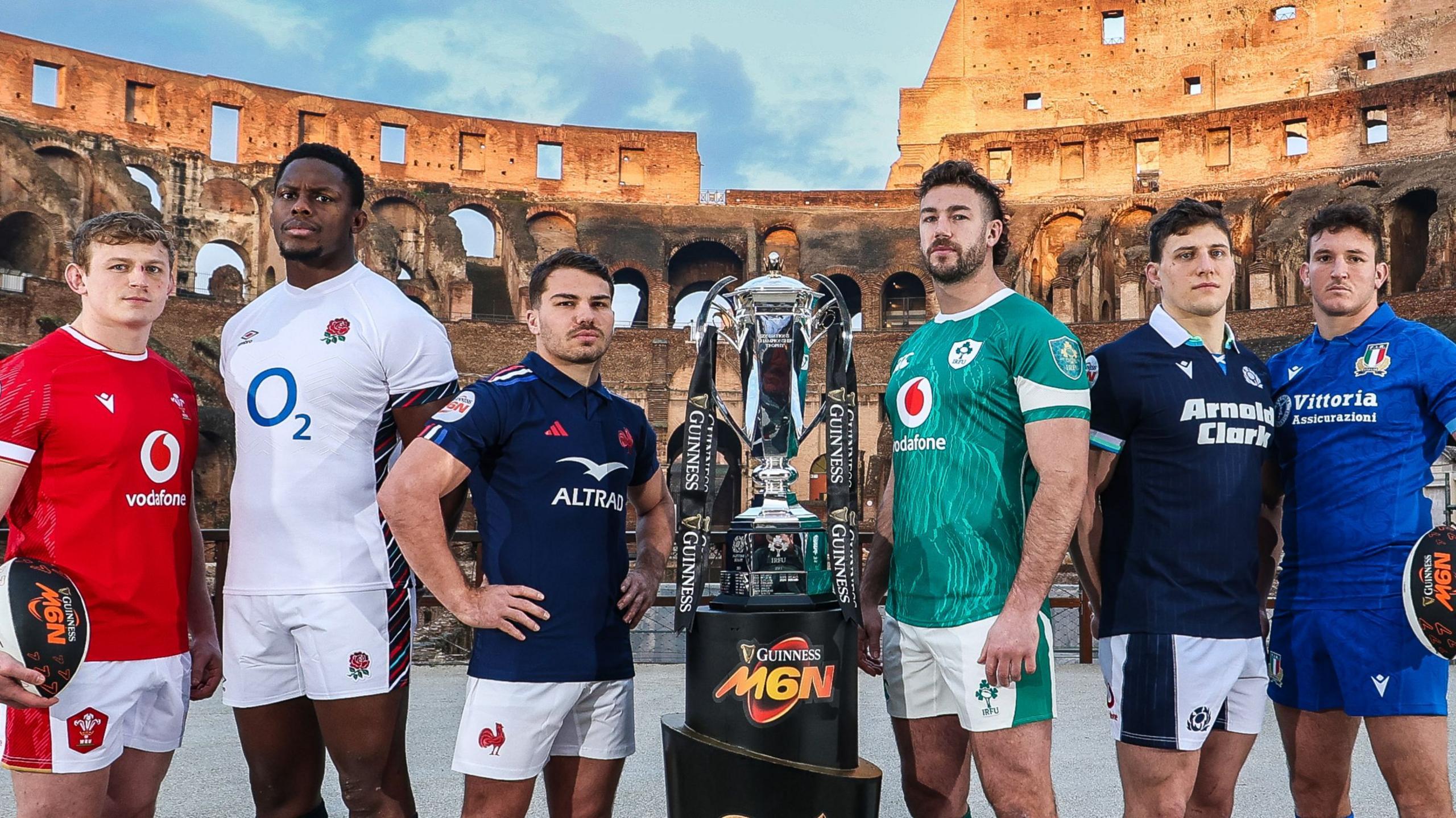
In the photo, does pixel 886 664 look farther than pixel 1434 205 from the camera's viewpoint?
No

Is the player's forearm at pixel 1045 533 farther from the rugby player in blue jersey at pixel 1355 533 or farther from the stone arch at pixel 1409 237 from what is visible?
the stone arch at pixel 1409 237

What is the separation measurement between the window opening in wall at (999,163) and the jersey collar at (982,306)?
30.6 metres

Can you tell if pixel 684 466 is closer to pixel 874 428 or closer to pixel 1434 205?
pixel 874 428

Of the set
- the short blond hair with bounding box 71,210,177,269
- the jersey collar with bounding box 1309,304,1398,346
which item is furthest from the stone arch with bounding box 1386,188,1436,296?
the short blond hair with bounding box 71,210,177,269

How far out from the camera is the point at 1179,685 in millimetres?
3039

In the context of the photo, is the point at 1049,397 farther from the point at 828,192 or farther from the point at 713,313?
the point at 828,192

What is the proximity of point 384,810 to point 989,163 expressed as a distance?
3204 centimetres

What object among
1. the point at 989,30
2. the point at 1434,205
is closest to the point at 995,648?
the point at 1434,205

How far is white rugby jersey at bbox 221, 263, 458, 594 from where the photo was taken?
3.02 metres

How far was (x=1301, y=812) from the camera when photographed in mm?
3357

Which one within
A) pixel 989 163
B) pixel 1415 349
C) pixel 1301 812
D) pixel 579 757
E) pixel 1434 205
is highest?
pixel 989 163

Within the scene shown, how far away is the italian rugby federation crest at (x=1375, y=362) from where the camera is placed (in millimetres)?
3342

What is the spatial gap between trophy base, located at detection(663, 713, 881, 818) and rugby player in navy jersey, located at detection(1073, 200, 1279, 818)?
83 centimetres

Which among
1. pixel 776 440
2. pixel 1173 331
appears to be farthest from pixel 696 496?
pixel 1173 331
